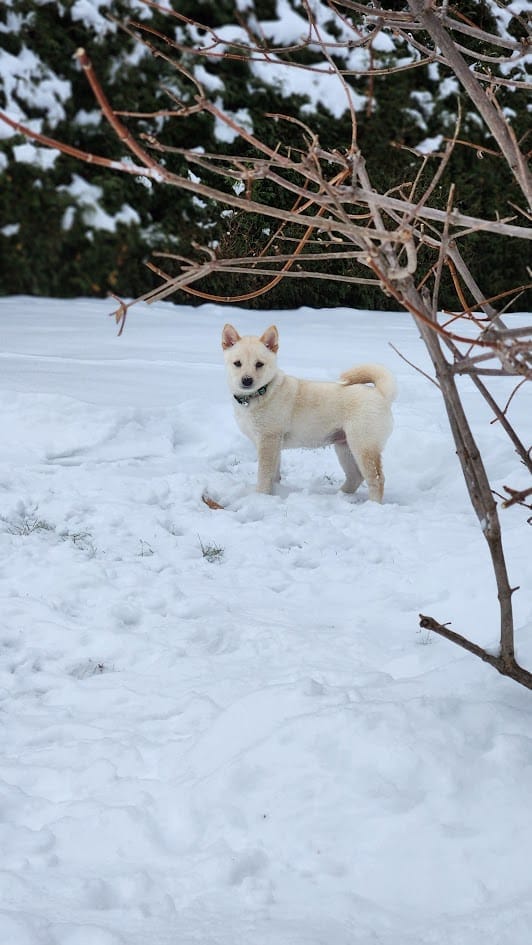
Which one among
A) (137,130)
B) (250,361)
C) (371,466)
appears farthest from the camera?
(137,130)

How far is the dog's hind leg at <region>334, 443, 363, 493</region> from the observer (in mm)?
4984

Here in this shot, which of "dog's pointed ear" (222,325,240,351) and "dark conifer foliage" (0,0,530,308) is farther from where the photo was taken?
"dark conifer foliage" (0,0,530,308)

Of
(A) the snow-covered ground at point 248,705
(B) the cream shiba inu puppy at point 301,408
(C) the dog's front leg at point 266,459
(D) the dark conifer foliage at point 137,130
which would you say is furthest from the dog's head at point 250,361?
(D) the dark conifer foliage at point 137,130

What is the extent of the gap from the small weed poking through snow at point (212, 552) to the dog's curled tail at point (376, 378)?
1363 millimetres

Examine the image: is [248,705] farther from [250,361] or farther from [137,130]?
[137,130]

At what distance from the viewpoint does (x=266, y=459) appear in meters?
4.81

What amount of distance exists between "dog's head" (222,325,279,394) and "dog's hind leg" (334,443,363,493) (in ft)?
1.91

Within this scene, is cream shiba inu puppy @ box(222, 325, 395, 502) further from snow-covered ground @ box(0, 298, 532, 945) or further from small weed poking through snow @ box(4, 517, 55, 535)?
small weed poking through snow @ box(4, 517, 55, 535)

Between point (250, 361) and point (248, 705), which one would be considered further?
point (250, 361)

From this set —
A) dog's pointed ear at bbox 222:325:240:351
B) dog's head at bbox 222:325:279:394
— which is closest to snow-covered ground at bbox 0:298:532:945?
dog's head at bbox 222:325:279:394

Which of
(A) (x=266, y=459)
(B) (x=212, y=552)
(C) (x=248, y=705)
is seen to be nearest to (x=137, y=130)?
(A) (x=266, y=459)

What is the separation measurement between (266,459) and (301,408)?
35 cm

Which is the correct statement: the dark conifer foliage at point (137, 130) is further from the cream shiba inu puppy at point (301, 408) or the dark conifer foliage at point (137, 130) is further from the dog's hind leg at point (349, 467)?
the dog's hind leg at point (349, 467)

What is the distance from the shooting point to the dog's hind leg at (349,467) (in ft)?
16.4
